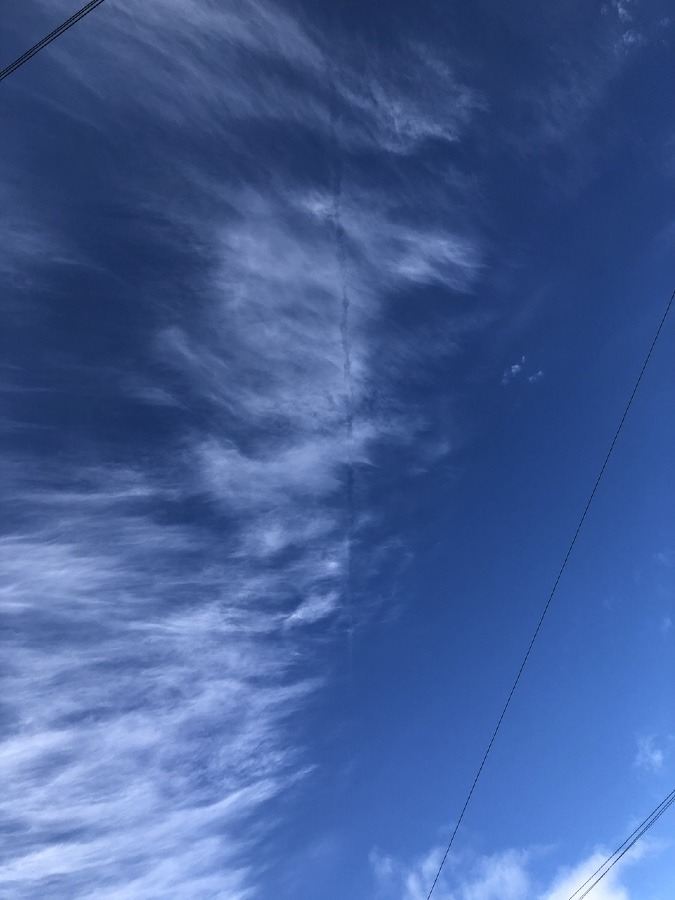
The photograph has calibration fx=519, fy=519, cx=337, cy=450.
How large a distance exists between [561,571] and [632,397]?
847 cm

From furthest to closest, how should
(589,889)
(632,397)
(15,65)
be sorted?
(632,397) → (589,889) → (15,65)

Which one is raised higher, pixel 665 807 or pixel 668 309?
pixel 668 309

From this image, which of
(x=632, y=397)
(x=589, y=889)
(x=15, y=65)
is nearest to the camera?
(x=15, y=65)

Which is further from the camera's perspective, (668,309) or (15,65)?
(668,309)

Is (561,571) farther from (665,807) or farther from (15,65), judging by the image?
(15,65)

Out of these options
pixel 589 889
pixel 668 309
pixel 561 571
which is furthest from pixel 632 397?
pixel 589 889

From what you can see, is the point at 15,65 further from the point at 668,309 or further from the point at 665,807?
the point at 665,807

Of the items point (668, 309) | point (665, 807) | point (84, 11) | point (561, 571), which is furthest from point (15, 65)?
A: point (665, 807)

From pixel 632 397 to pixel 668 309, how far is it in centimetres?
391

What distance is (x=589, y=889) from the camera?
20359 millimetres

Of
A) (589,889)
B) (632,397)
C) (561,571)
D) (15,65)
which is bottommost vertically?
(589,889)

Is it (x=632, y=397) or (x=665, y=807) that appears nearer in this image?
(x=665, y=807)

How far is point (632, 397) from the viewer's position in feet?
75.7

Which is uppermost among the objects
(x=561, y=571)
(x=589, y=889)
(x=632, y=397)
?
(x=632, y=397)
